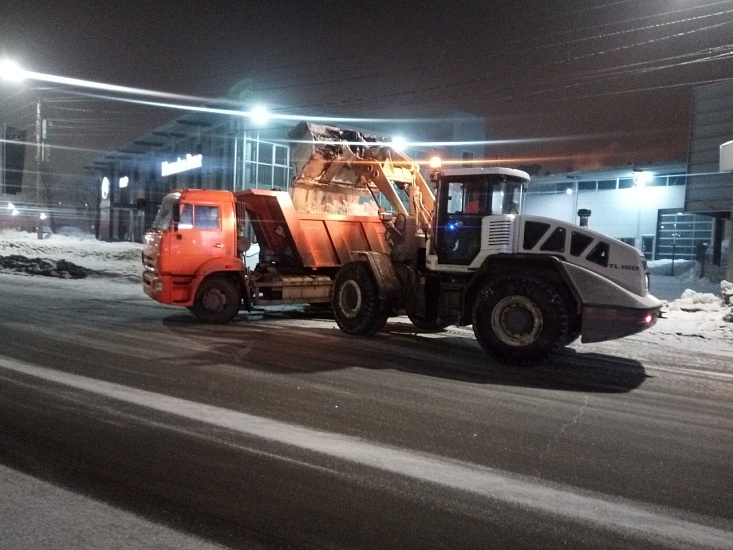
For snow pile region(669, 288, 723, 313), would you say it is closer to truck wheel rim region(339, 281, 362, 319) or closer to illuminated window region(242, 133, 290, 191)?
truck wheel rim region(339, 281, 362, 319)

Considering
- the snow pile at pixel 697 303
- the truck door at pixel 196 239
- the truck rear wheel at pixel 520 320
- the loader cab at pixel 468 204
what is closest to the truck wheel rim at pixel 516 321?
the truck rear wheel at pixel 520 320

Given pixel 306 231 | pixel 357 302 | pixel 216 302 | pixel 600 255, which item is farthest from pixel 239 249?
pixel 600 255

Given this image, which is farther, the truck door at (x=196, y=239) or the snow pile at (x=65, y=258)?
the snow pile at (x=65, y=258)

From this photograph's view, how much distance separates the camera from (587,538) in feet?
14.0

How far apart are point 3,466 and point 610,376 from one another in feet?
24.8

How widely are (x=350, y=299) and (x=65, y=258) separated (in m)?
24.6

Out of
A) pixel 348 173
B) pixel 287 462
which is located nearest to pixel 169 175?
pixel 348 173

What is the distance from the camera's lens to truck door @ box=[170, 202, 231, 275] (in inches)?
519

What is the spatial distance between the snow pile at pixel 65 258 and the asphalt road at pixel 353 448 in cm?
1639

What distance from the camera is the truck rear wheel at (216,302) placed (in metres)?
13.4

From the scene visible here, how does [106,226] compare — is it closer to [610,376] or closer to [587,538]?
[610,376]

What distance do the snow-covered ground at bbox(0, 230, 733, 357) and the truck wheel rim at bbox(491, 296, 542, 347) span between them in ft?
13.1

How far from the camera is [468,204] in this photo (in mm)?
11117

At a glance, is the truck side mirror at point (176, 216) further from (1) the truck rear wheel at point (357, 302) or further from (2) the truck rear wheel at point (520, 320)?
(2) the truck rear wheel at point (520, 320)
